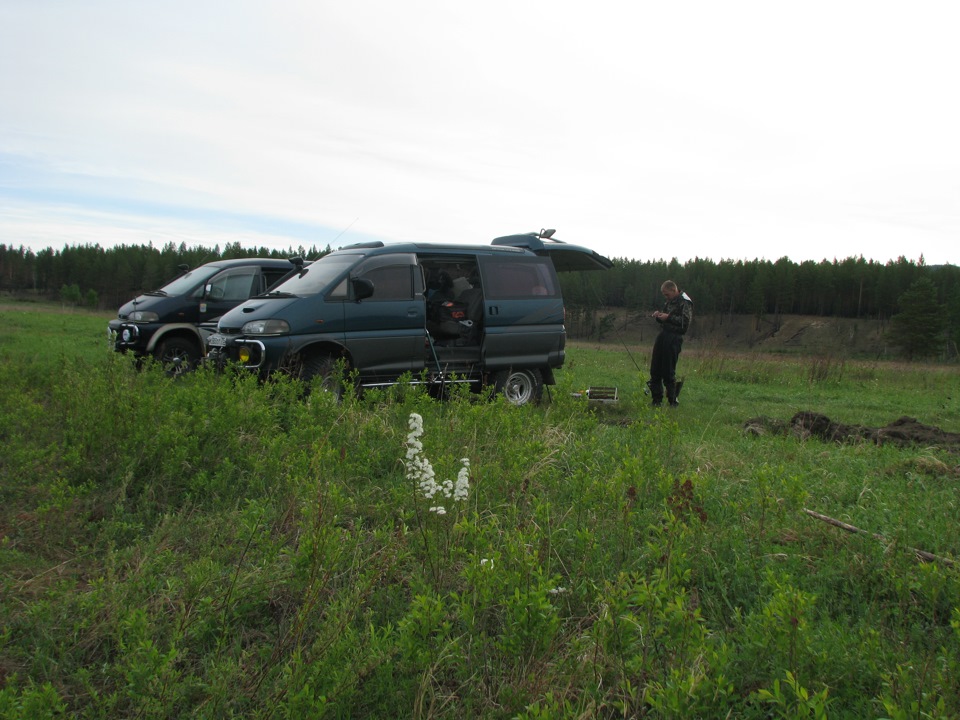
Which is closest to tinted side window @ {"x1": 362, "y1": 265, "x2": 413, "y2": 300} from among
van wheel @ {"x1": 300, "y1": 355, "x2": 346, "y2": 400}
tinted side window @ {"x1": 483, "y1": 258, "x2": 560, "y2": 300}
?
van wheel @ {"x1": 300, "y1": 355, "x2": 346, "y2": 400}

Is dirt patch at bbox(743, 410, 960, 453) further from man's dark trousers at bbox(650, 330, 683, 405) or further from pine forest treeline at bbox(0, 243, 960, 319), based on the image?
pine forest treeline at bbox(0, 243, 960, 319)

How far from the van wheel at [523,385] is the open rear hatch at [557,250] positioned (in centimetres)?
187

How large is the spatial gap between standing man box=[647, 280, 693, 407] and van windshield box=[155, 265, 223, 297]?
7.64 m

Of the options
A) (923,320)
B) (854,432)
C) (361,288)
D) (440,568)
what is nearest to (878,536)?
(440,568)

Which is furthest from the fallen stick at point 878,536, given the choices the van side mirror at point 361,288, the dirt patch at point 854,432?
the van side mirror at point 361,288

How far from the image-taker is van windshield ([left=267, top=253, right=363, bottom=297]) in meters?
8.88

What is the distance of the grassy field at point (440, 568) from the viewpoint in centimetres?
261

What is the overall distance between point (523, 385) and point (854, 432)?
4467mm

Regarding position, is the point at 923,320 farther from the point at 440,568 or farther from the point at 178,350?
the point at 440,568

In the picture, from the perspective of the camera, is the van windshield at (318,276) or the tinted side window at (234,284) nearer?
the van windshield at (318,276)

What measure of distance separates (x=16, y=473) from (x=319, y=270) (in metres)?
5.10

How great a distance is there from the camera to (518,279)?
33.7 feet

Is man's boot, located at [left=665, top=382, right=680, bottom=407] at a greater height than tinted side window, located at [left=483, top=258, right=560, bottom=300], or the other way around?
tinted side window, located at [left=483, top=258, right=560, bottom=300]

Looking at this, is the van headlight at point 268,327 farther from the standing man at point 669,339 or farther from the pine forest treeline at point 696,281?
the pine forest treeline at point 696,281
